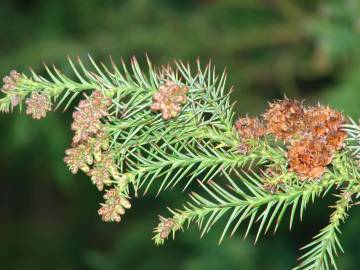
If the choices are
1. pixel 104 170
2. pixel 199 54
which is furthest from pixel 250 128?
pixel 199 54

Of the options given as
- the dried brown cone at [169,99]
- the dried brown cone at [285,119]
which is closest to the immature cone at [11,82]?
the dried brown cone at [169,99]

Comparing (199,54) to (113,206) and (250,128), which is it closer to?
(250,128)

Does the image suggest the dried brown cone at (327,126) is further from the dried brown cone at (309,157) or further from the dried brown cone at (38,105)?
the dried brown cone at (38,105)

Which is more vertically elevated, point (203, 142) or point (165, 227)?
point (203, 142)

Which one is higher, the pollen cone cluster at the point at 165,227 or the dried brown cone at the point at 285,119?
the dried brown cone at the point at 285,119

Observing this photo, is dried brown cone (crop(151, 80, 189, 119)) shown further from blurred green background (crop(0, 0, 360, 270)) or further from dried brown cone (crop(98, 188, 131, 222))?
blurred green background (crop(0, 0, 360, 270))

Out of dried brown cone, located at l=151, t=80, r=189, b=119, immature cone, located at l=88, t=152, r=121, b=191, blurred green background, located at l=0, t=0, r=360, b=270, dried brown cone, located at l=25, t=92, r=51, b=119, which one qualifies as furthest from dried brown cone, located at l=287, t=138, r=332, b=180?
blurred green background, located at l=0, t=0, r=360, b=270

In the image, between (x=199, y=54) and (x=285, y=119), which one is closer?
(x=285, y=119)

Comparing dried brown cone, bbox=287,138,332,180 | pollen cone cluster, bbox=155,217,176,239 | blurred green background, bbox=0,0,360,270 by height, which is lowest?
pollen cone cluster, bbox=155,217,176,239
